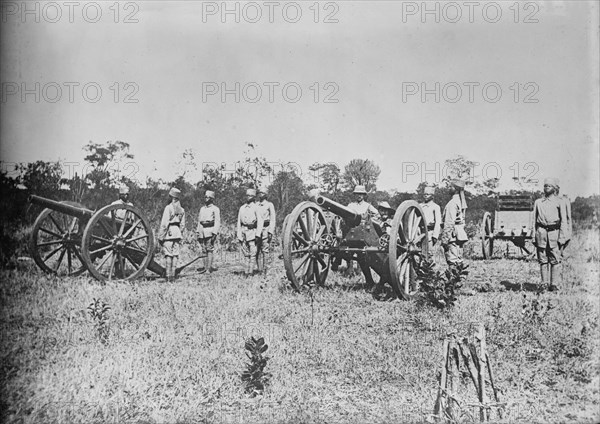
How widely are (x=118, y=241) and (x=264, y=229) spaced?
218cm

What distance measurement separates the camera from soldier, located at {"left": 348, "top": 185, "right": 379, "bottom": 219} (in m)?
5.61

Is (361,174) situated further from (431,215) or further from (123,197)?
(123,197)

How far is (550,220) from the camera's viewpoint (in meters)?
5.27

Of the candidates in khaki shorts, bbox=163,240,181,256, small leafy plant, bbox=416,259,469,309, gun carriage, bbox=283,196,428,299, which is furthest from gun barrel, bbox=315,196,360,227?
khaki shorts, bbox=163,240,181,256

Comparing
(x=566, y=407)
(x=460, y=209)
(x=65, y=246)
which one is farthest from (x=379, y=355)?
(x=65, y=246)

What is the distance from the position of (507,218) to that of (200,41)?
5108 mm

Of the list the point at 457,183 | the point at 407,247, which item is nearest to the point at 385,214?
the point at 407,247

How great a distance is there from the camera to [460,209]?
5.91 meters

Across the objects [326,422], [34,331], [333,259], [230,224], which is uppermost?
[230,224]

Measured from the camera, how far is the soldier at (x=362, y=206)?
18.4 feet

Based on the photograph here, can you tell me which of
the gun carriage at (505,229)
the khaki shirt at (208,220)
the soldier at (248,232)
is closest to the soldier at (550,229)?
the gun carriage at (505,229)

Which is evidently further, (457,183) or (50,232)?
(50,232)

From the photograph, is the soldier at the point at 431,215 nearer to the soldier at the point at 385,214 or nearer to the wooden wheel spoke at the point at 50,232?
the soldier at the point at 385,214

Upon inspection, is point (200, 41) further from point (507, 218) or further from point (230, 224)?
point (507, 218)
